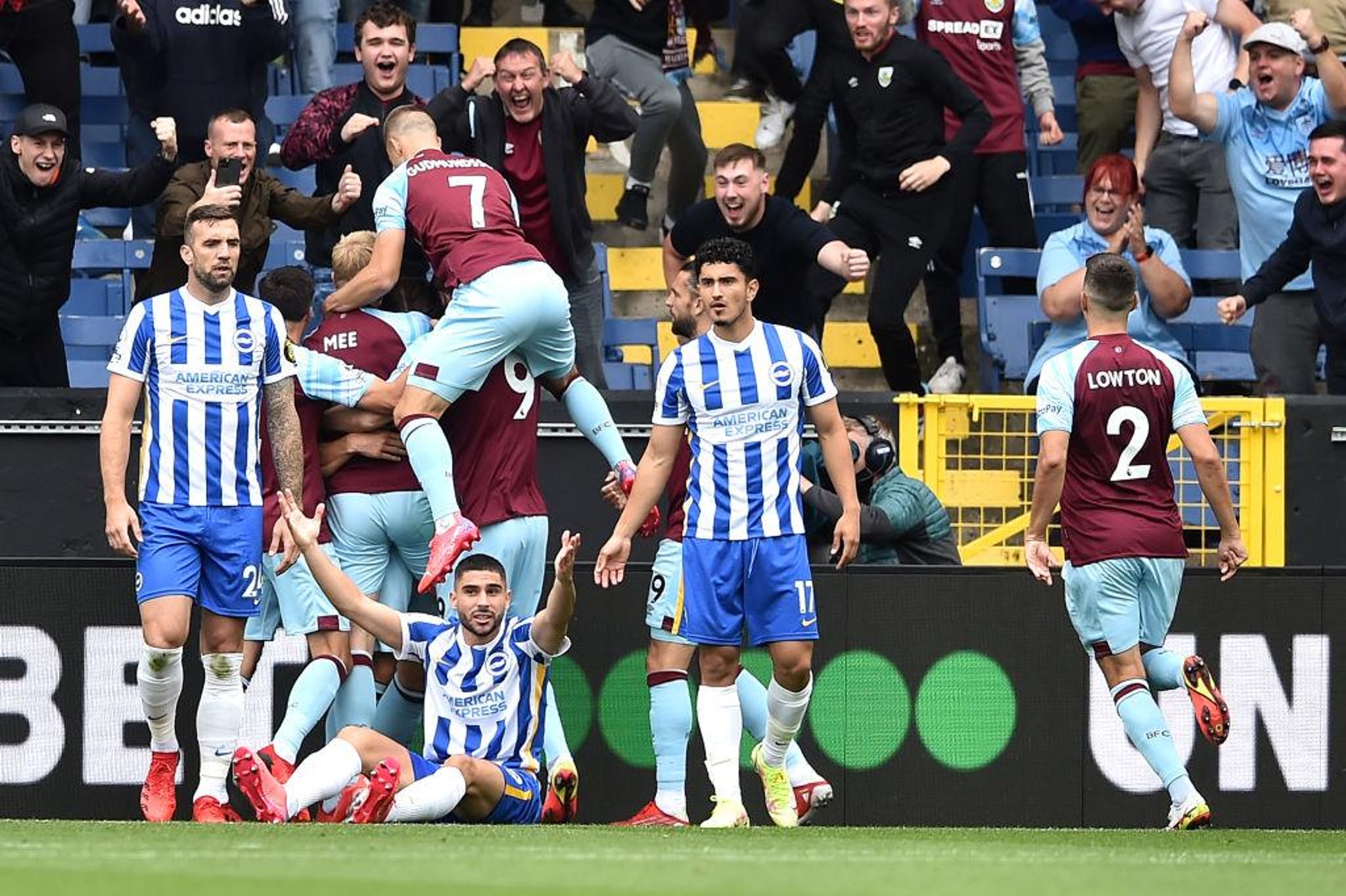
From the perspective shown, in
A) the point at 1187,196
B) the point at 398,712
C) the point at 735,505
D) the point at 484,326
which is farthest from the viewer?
the point at 1187,196

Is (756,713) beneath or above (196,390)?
beneath

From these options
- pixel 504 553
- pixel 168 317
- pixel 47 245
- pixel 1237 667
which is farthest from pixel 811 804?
pixel 47 245

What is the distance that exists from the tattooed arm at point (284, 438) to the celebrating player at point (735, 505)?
1135 millimetres

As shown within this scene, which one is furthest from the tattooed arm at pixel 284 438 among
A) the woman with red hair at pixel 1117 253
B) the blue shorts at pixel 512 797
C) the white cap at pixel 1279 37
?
the white cap at pixel 1279 37

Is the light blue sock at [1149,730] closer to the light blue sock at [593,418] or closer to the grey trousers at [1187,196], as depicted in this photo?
the light blue sock at [593,418]

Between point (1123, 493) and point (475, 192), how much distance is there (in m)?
2.60

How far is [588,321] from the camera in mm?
10688

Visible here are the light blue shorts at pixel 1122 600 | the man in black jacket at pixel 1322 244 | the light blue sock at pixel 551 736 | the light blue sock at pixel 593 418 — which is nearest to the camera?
the light blue shorts at pixel 1122 600

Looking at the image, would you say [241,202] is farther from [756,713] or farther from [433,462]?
[756,713]

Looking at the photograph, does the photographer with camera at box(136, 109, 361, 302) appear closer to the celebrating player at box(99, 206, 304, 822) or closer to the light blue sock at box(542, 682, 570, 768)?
the celebrating player at box(99, 206, 304, 822)

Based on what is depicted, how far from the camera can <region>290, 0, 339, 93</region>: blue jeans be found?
12.3m

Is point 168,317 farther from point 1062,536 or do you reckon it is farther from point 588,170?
point 588,170

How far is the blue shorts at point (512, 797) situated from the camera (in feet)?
26.0

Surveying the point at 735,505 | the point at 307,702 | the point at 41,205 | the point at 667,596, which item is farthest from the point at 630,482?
the point at 41,205
